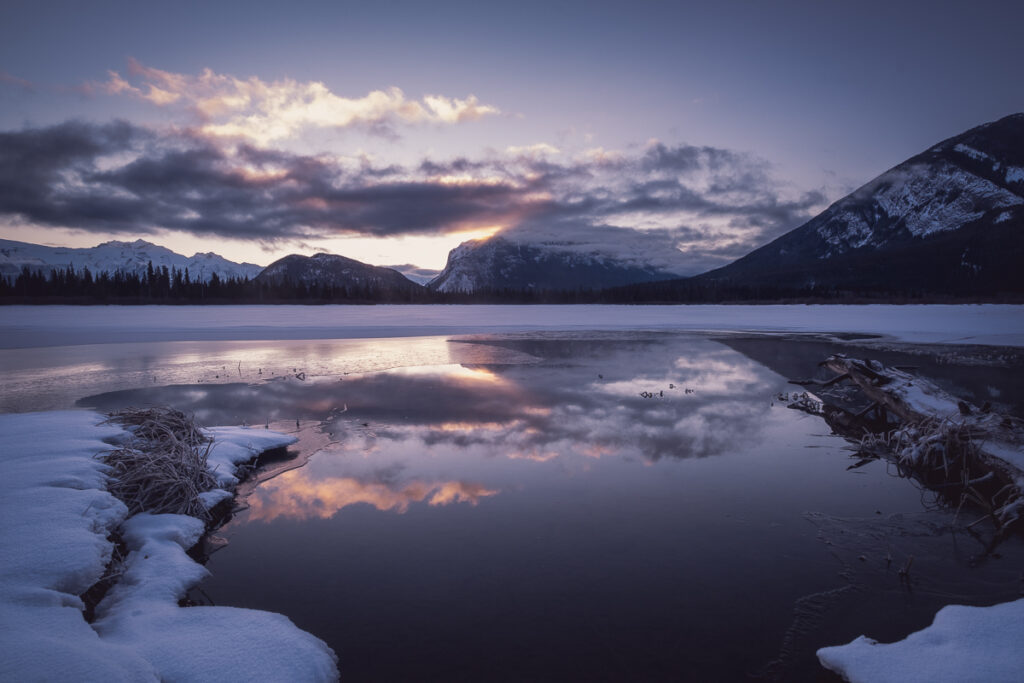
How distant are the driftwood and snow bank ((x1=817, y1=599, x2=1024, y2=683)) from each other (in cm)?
275

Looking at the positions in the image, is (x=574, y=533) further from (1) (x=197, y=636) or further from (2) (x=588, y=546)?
(1) (x=197, y=636)

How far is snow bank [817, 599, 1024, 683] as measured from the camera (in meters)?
3.95

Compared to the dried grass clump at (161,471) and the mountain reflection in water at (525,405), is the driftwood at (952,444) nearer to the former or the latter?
the mountain reflection in water at (525,405)

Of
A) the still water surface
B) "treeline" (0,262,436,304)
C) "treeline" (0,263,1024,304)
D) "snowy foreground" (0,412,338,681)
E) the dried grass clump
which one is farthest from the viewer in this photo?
"treeline" (0,263,1024,304)

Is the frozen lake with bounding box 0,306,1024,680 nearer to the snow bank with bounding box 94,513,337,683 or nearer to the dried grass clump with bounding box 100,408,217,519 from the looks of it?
the snow bank with bounding box 94,513,337,683

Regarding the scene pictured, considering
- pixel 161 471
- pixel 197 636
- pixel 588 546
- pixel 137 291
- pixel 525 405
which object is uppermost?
pixel 137 291

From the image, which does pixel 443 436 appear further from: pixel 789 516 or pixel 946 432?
pixel 946 432

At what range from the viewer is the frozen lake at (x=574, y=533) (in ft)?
15.4

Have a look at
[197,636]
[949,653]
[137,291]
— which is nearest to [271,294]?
[137,291]

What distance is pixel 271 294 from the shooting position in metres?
101

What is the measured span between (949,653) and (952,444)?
649 centimetres

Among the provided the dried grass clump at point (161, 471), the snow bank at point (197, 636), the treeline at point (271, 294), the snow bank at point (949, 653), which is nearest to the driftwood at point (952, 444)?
the snow bank at point (949, 653)

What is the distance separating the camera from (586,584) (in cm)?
555

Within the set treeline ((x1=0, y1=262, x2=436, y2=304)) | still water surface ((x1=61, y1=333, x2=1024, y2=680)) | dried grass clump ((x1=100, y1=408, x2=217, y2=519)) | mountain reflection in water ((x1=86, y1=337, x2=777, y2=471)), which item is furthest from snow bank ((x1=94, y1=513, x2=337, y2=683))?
treeline ((x1=0, y1=262, x2=436, y2=304))
